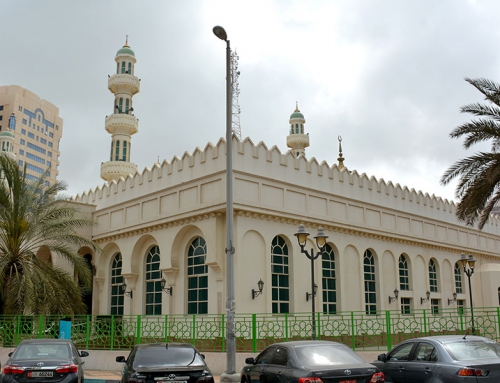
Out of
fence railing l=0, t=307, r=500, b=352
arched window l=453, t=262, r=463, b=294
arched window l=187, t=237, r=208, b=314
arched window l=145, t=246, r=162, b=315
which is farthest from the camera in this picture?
arched window l=453, t=262, r=463, b=294

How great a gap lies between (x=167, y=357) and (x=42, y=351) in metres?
3.24

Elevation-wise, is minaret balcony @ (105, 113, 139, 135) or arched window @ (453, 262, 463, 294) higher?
minaret balcony @ (105, 113, 139, 135)

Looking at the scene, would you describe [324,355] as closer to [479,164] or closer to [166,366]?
[166,366]

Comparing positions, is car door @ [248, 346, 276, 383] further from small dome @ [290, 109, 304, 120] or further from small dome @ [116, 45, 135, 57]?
small dome @ [290, 109, 304, 120]

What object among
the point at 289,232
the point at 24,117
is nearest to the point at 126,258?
the point at 289,232

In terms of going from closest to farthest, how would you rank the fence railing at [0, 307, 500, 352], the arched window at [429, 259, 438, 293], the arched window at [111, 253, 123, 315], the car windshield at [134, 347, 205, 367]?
the car windshield at [134, 347, 205, 367] < the fence railing at [0, 307, 500, 352] < the arched window at [111, 253, 123, 315] < the arched window at [429, 259, 438, 293]

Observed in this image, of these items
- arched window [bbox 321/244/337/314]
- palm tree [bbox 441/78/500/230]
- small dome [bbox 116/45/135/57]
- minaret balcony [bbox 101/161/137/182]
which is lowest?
arched window [bbox 321/244/337/314]

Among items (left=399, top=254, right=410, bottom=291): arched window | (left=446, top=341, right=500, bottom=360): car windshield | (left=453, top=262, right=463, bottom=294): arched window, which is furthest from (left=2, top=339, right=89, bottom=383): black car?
(left=453, top=262, right=463, bottom=294): arched window

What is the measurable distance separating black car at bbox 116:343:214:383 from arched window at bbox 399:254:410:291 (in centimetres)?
1903

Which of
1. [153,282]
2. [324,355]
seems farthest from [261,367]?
[153,282]

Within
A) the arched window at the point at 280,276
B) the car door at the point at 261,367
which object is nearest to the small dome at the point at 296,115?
the arched window at the point at 280,276

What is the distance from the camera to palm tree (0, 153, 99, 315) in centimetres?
1916

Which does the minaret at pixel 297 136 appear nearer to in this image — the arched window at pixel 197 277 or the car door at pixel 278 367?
the arched window at pixel 197 277

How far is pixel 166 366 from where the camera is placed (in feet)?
30.4
